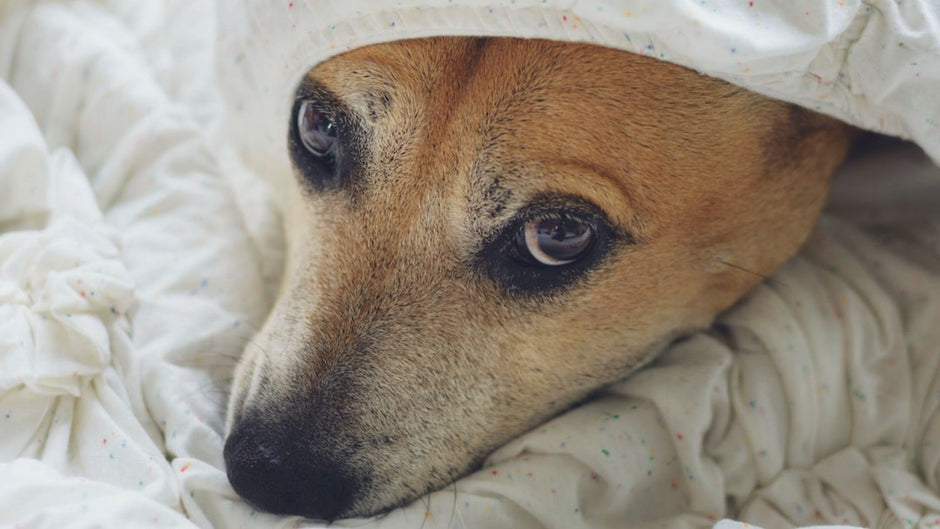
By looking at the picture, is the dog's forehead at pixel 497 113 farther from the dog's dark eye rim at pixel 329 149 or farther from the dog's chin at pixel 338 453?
the dog's chin at pixel 338 453

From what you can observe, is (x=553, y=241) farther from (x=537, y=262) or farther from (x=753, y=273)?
(x=753, y=273)

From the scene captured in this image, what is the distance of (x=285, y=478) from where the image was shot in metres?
1.50

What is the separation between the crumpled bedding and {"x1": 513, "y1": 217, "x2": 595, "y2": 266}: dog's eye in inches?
12.2

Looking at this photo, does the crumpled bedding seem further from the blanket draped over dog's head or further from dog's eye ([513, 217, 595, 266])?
dog's eye ([513, 217, 595, 266])

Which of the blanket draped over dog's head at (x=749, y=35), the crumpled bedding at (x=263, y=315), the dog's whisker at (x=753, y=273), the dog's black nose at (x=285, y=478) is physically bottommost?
the dog's black nose at (x=285, y=478)

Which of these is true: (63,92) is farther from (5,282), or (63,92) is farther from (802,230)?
(802,230)

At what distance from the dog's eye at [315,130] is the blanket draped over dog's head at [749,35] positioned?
0.09 metres

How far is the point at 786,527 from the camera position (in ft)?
5.20

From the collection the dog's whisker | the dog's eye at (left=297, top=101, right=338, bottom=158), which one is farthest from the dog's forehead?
the dog's whisker

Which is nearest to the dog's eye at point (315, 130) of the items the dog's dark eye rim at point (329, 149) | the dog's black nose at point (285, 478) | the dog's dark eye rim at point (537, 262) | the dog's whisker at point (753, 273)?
the dog's dark eye rim at point (329, 149)

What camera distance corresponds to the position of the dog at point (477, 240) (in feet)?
4.85

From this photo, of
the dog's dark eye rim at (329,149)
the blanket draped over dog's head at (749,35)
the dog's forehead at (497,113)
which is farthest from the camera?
the dog's dark eye rim at (329,149)

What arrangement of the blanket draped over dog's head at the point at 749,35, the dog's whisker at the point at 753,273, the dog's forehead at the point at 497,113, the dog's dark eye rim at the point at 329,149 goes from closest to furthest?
1. the blanket draped over dog's head at the point at 749,35
2. the dog's forehead at the point at 497,113
3. the dog's dark eye rim at the point at 329,149
4. the dog's whisker at the point at 753,273

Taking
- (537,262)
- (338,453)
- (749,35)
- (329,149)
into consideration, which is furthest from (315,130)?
(749,35)
